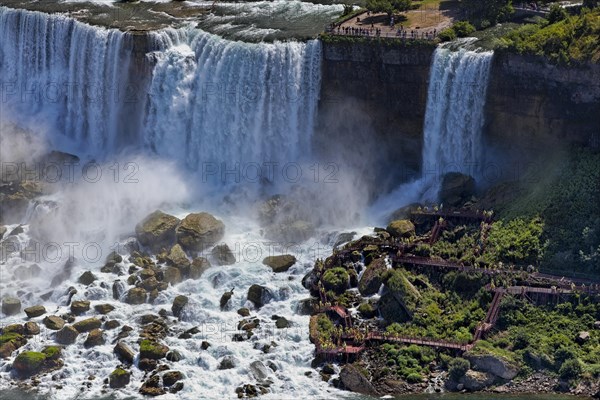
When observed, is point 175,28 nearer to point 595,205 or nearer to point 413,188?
point 413,188

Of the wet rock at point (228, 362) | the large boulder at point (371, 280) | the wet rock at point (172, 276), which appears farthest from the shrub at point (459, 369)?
the wet rock at point (172, 276)

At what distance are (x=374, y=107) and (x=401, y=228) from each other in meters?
10.1

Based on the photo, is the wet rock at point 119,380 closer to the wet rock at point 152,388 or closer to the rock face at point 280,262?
the wet rock at point 152,388

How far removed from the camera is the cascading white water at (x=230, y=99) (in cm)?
8856

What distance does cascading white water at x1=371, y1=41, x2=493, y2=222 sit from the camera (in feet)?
272

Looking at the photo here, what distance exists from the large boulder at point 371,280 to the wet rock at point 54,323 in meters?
16.0

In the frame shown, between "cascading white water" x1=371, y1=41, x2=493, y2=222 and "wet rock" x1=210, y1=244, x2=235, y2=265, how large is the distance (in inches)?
369

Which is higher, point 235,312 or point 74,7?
point 74,7

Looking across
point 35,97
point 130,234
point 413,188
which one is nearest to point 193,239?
point 130,234

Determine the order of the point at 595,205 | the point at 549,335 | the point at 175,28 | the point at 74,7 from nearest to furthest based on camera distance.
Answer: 1. the point at 549,335
2. the point at 595,205
3. the point at 175,28
4. the point at 74,7

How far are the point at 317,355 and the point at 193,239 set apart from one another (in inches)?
546

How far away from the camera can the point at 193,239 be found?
3250 inches

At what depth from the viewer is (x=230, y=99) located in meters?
90.2

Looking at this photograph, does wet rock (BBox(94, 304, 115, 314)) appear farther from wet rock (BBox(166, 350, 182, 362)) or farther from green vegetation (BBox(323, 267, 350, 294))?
green vegetation (BBox(323, 267, 350, 294))
